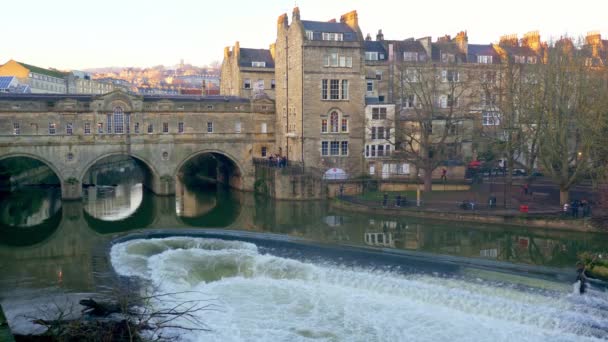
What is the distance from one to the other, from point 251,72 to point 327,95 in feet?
56.0

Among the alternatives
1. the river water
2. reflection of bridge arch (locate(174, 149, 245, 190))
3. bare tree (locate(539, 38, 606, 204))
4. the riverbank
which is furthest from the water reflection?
bare tree (locate(539, 38, 606, 204))

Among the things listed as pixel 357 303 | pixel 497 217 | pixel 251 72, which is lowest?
pixel 357 303

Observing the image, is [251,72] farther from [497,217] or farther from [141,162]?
[497,217]

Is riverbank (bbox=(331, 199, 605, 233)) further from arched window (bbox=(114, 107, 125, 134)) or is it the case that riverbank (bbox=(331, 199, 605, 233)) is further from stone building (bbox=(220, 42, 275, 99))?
stone building (bbox=(220, 42, 275, 99))

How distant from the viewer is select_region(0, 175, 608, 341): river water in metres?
19.0

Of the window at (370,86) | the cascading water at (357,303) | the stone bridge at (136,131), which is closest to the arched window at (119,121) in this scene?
the stone bridge at (136,131)

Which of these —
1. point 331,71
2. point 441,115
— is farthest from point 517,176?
point 331,71

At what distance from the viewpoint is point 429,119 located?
1613 inches

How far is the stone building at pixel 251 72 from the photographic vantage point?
60.8 metres

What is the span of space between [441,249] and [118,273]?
48.3 feet

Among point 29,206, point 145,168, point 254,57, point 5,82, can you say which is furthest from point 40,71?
point 29,206

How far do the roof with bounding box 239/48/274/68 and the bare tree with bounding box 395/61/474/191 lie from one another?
55.1 ft

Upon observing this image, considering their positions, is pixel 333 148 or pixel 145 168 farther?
pixel 145 168

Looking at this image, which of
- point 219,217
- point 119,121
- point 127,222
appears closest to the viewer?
point 127,222
